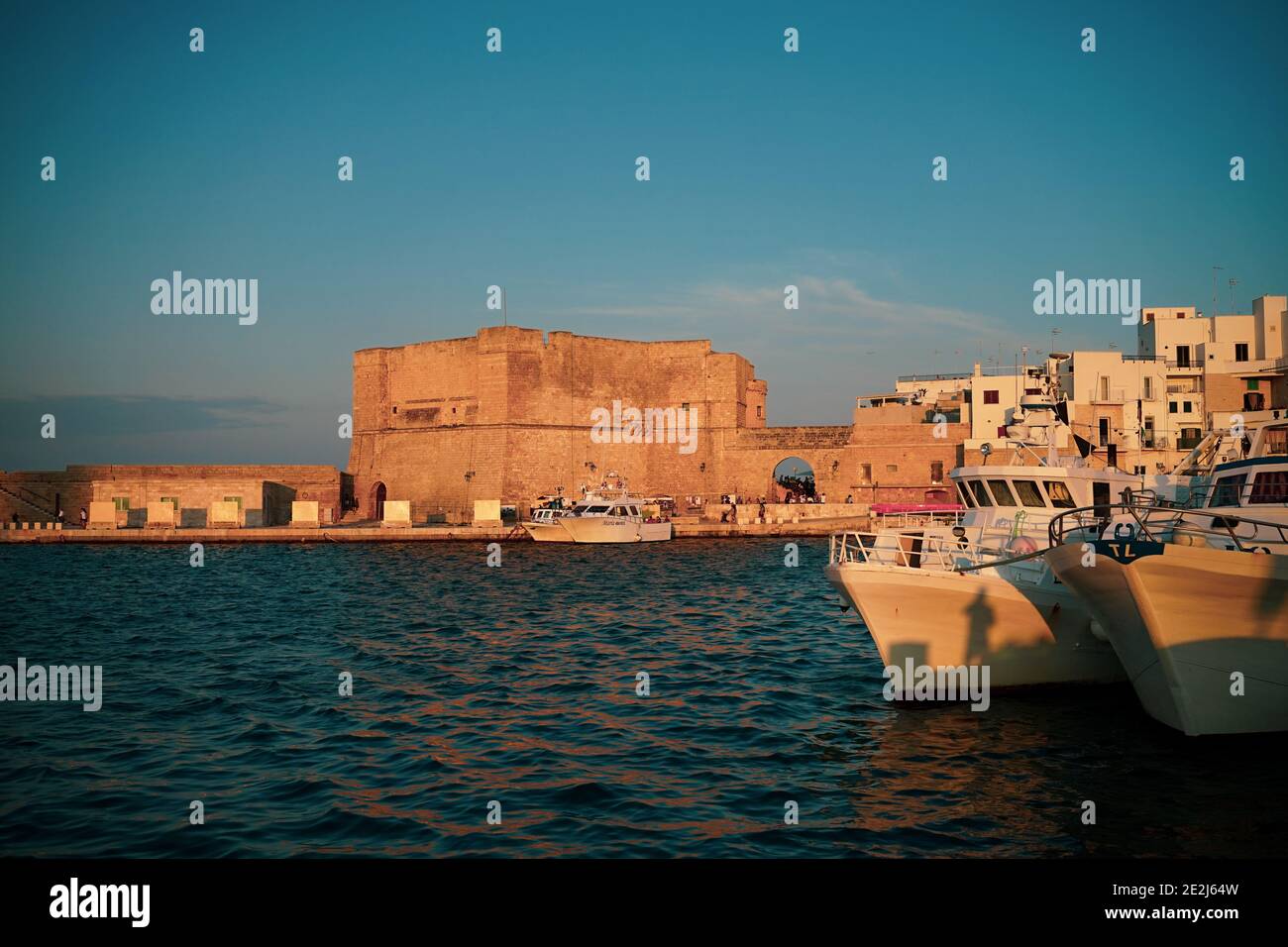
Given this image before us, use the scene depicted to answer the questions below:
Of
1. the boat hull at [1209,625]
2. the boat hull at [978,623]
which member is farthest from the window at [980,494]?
the boat hull at [1209,625]

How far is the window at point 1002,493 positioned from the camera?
15.1 m

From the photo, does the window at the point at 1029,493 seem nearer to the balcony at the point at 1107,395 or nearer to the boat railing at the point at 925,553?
the boat railing at the point at 925,553

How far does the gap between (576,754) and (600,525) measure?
33.9 metres

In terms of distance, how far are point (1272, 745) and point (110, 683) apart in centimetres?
1420

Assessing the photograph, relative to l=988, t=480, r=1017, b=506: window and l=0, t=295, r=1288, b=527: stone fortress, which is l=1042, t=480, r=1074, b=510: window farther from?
l=0, t=295, r=1288, b=527: stone fortress

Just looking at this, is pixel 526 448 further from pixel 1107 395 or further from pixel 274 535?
pixel 1107 395

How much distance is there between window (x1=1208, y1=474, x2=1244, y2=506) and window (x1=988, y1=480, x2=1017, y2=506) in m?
2.64

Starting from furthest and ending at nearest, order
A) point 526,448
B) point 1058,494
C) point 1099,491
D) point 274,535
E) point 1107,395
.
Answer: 1. point 526,448
2. point 274,535
3. point 1107,395
4. point 1099,491
5. point 1058,494

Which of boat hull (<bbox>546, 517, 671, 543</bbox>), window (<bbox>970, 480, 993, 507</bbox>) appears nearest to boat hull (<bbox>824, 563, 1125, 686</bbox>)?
window (<bbox>970, 480, 993, 507</bbox>)

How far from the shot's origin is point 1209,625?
379 inches

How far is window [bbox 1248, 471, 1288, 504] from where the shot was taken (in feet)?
40.3

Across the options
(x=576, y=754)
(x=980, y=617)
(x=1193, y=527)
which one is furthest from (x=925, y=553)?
(x=576, y=754)

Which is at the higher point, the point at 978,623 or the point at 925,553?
the point at 925,553
